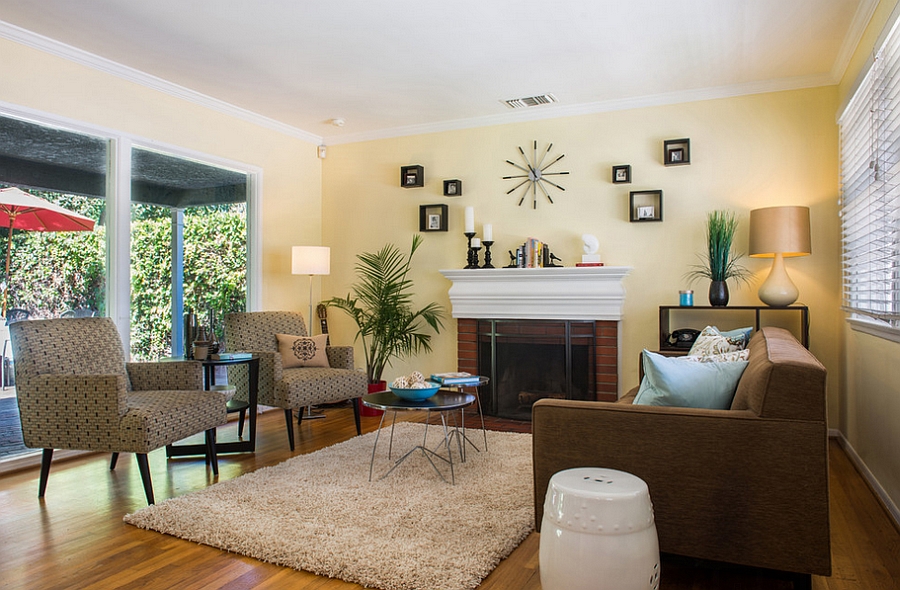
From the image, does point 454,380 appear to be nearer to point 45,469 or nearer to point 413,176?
point 45,469

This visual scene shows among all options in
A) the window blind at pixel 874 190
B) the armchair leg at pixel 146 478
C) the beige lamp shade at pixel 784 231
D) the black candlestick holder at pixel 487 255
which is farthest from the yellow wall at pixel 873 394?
the armchair leg at pixel 146 478

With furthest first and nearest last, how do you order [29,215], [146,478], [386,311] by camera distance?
[386,311]
[29,215]
[146,478]

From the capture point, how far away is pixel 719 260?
423 centimetres

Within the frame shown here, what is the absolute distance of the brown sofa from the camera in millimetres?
1834

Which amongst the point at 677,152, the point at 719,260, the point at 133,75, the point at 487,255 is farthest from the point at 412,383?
the point at 133,75

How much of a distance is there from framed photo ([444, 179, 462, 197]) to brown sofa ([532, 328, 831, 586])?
3.42 meters

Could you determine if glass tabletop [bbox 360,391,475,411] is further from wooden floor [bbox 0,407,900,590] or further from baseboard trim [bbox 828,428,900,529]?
baseboard trim [bbox 828,428,900,529]

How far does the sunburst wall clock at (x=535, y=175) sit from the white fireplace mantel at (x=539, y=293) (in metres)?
0.65

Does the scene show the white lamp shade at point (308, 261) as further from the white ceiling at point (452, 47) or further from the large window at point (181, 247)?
the white ceiling at point (452, 47)

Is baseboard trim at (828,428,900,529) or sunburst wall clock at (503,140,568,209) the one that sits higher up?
sunburst wall clock at (503,140,568,209)

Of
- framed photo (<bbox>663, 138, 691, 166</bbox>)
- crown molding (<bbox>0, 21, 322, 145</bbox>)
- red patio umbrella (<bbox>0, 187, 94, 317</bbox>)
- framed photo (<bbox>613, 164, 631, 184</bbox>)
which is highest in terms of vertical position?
crown molding (<bbox>0, 21, 322, 145</bbox>)

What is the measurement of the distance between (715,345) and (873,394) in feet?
2.77

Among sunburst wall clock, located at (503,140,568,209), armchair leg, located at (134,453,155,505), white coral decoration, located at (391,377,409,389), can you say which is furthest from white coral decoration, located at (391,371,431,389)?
sunburst wall clock, located at (503,140,568,209)

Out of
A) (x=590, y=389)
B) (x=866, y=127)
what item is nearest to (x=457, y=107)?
(x=590, y=389)
